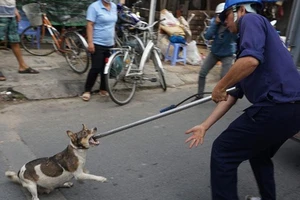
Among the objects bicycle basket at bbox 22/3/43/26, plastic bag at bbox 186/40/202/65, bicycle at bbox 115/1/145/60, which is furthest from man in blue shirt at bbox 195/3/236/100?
bicycle basket at bbox 22/3/43/26

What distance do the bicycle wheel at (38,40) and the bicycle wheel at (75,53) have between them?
558mm

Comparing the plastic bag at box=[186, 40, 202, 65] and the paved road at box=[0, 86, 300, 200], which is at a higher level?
the plastic bag at box=[186, 40, 202, 65]

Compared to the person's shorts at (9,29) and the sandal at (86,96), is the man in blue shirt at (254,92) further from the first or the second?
the person's shorts at (9,29)

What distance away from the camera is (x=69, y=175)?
2834 millimetres

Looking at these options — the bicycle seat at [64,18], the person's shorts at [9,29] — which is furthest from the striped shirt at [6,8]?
the bicycle seat at [64,18]

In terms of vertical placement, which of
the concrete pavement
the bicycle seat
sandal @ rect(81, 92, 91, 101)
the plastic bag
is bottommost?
sandal @ rect(81, 92, 91, 101)

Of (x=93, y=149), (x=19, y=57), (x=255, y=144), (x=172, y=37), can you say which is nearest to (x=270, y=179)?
(x=255, y=144)

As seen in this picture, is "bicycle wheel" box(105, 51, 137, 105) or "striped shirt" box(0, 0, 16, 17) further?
"bicycle wheel" box(105, 51, 137, 105)

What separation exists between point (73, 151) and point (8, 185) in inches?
28.3

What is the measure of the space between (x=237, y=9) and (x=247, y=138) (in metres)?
0.84

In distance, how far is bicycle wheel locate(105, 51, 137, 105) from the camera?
5.23 meters

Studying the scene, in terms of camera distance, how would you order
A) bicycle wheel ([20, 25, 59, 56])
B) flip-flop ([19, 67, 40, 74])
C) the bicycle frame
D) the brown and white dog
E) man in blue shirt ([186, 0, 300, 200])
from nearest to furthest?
1. man in blue shirt ([186, 0, 300, 200])
2. the brown and white dog
3. flip-flop ([19, 67, 40, 74])
4. the bicycle frame
5. bicycle wheel ([20, 25, 59, 56])

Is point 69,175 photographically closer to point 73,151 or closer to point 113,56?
point 73,151

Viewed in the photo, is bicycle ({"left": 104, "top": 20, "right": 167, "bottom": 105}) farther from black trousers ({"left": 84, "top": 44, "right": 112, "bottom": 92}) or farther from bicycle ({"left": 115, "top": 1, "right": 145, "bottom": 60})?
bicycle ({"left": 115, "top": 1, "right": 145, "bottom": 60})
